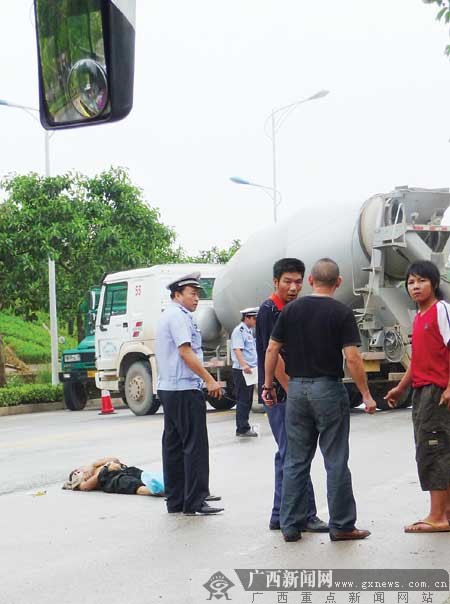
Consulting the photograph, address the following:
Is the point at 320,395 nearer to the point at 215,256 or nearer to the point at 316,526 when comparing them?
the point at 316,526

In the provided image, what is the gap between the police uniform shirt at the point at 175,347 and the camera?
→ 7902mm

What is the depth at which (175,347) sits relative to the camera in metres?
7.97

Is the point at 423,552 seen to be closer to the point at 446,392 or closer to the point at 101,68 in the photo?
the point at 446,392

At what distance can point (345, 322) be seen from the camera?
21.7 feet

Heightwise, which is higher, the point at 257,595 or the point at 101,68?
the point at 101,68

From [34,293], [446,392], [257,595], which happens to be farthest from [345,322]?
[34,293]

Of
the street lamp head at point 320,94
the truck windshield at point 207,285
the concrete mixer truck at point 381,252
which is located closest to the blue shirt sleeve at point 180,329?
the concrete mixer truck at point 381,252

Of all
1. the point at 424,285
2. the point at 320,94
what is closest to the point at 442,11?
the point at 424,285

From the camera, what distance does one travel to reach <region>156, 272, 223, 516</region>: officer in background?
7832 millimetres

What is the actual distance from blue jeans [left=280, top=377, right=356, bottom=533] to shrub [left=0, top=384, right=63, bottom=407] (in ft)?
59.7

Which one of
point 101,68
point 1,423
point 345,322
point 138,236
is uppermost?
point 138,236

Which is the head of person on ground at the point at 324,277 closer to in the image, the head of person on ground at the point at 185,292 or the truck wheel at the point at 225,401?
the head of person on ground at the point at 185,292

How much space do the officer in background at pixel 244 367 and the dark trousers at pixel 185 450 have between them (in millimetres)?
6204

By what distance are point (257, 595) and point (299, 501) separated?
1.42 meters
